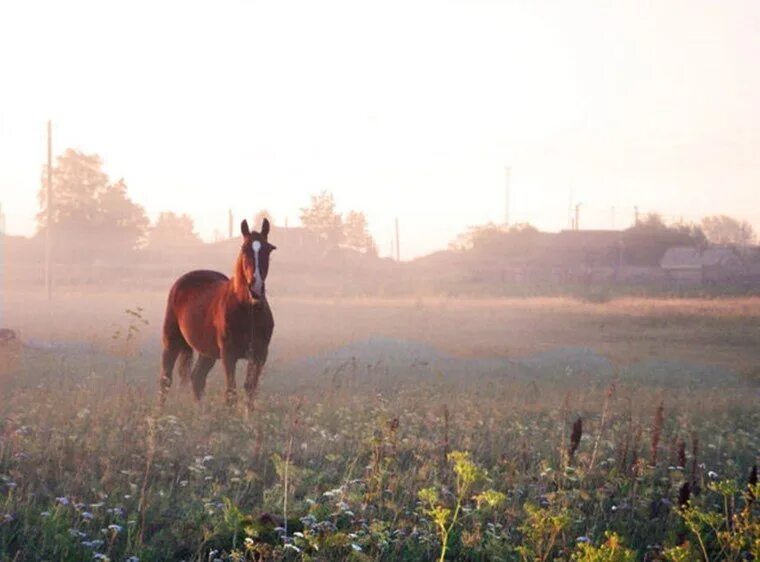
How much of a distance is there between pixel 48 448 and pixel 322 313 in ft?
100

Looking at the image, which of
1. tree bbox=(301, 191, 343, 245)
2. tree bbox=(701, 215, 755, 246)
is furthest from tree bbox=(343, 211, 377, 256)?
tree bbox=(701, 215, 755, 246)

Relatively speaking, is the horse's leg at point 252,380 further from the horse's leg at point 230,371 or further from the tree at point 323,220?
the tree at point 323,220

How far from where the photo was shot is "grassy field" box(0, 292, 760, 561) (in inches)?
210

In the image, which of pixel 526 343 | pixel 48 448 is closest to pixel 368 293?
pixel 526 343

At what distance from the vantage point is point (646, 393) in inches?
597

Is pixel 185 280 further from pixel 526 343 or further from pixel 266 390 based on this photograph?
pixel 526 343

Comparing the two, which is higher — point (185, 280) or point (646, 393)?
point (185, 280)

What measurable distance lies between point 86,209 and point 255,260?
65.8 metres

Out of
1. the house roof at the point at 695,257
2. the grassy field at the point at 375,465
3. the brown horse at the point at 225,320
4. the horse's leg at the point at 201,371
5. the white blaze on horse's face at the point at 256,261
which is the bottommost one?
the grassy field at the point at 375,465

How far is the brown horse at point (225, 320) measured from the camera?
1146cm

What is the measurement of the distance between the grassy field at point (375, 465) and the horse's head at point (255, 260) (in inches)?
62.8

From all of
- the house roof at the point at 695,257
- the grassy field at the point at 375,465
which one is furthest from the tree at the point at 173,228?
the grassy field at the point at 375,465

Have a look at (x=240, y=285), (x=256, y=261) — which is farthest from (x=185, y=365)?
(x=256, y=261)

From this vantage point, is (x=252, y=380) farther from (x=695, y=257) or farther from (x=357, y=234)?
(x=357, y=234)
